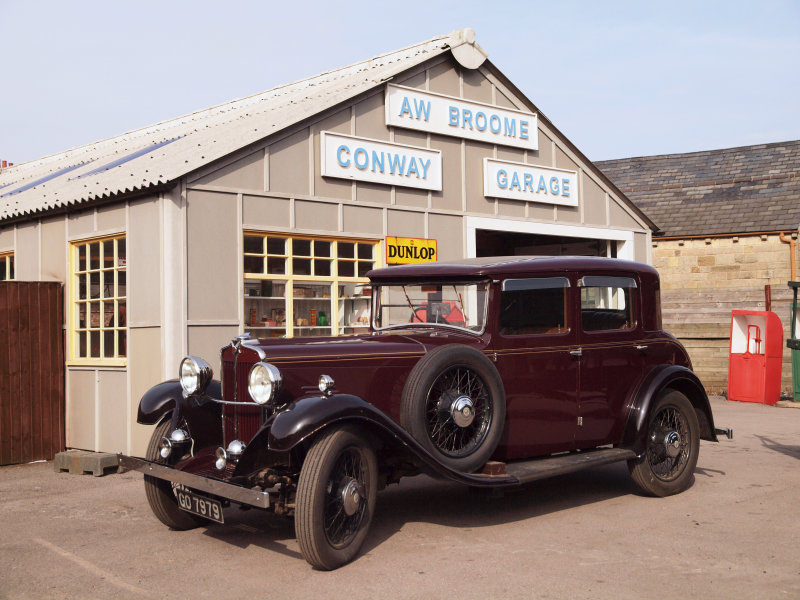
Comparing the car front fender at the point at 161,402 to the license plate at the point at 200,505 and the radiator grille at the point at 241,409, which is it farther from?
the license plate at the point at 200,505

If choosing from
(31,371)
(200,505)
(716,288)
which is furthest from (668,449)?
(716,288)

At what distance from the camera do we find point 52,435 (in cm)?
969

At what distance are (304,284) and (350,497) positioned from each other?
526 cm

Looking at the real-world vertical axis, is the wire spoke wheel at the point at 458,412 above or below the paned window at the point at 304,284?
below

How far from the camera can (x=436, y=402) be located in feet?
18.5

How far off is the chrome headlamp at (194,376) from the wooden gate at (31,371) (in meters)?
4.36

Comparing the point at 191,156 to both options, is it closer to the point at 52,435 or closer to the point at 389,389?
the point at 52,435

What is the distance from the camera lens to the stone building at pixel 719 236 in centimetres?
1529

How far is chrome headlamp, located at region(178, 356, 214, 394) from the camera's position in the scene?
5797 mm

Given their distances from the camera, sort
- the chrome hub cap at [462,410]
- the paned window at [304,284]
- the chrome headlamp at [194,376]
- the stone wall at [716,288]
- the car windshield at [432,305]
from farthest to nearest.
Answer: the stone wall at [716,288] < the paned window at [304,284] < the car windshield at [432,305] < the chrome headlamp at [194,376] < the chrome hub cap at [462,410]

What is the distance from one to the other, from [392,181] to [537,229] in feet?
9.33

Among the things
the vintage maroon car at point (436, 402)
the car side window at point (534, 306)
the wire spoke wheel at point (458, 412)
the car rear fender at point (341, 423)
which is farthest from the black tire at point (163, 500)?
the car side window at point (534, 306)

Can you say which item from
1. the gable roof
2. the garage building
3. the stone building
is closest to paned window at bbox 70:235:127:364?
the garage building

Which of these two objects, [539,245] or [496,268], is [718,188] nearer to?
[539,245]
